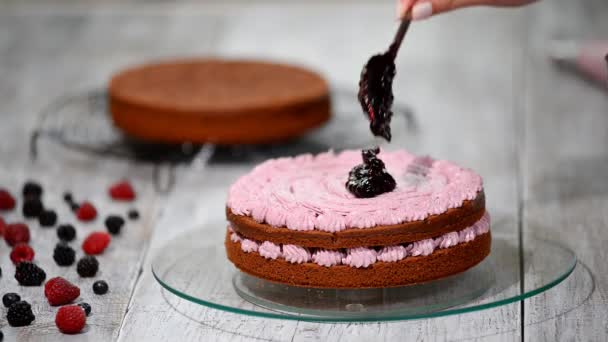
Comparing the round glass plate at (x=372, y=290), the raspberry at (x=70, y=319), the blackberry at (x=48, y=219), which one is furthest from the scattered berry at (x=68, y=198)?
the raspberry at (x=70, y=319)

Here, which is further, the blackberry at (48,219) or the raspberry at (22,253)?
the blackberry at (48,219)

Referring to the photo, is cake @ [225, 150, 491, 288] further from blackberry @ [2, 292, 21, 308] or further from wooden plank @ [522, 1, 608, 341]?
blackberry @ [2, 292, 21, 308]

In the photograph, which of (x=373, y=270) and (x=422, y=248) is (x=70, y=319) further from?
(x=422, y=248)

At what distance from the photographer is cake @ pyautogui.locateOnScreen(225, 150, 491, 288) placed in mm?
3092

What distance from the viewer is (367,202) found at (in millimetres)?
3170

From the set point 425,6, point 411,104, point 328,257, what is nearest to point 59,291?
point 328,257

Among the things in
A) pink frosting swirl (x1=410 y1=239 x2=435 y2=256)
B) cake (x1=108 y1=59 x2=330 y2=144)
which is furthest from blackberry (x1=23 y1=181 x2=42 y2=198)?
pink frosting swirl (x1=410 y1=239 x2=435 y2=256)

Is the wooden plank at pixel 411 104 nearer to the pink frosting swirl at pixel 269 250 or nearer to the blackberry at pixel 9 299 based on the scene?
the pink frosting swirl at pixel 269 250

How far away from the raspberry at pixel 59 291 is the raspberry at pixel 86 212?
0.85 meters

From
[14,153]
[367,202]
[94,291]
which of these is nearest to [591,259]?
[367,202]

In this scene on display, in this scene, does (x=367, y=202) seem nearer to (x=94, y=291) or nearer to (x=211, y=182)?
(x=94, y=291)

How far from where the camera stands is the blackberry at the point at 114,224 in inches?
160

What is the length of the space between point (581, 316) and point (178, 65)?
9.52 ft

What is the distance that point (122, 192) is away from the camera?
14.7 ft
